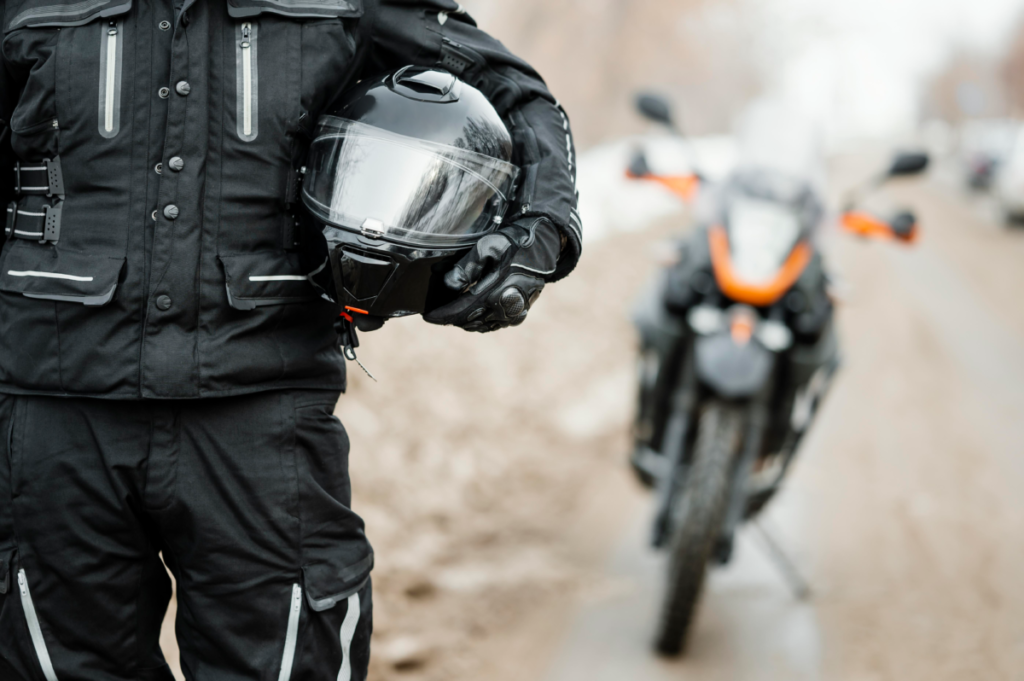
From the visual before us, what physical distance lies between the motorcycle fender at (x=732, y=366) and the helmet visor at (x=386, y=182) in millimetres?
1622

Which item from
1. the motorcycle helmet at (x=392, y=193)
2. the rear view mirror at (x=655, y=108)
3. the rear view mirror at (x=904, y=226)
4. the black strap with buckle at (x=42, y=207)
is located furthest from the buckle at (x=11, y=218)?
the rear view mirror at (x=904, y=226)

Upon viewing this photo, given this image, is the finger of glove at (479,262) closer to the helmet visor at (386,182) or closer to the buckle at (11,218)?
the helmet visor at (386,182)

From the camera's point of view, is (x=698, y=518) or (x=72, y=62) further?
(x=698, y=518)

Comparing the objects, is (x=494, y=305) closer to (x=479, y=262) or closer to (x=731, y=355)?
(x=479, y=262)

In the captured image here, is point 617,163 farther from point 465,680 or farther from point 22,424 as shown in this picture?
point 22,424

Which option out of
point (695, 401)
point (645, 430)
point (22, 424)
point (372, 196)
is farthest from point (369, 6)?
point (645, 430)

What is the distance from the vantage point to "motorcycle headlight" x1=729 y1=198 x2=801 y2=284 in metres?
3.30

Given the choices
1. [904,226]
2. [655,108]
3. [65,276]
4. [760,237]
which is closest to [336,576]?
[65,276]

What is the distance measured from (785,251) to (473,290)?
1972 millimetres

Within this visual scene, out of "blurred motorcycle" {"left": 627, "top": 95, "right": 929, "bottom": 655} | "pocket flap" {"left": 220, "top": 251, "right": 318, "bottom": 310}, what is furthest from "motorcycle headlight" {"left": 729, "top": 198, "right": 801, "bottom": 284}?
"pocket flap" {"left": 220, "top": 251, "right": 318, "bottom": 310}

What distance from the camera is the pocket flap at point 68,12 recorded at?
1586 millimetres

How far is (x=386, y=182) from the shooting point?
67.1 inches

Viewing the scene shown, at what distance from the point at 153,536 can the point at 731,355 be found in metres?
2.02

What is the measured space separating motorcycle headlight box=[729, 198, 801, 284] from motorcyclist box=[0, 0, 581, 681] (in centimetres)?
178
